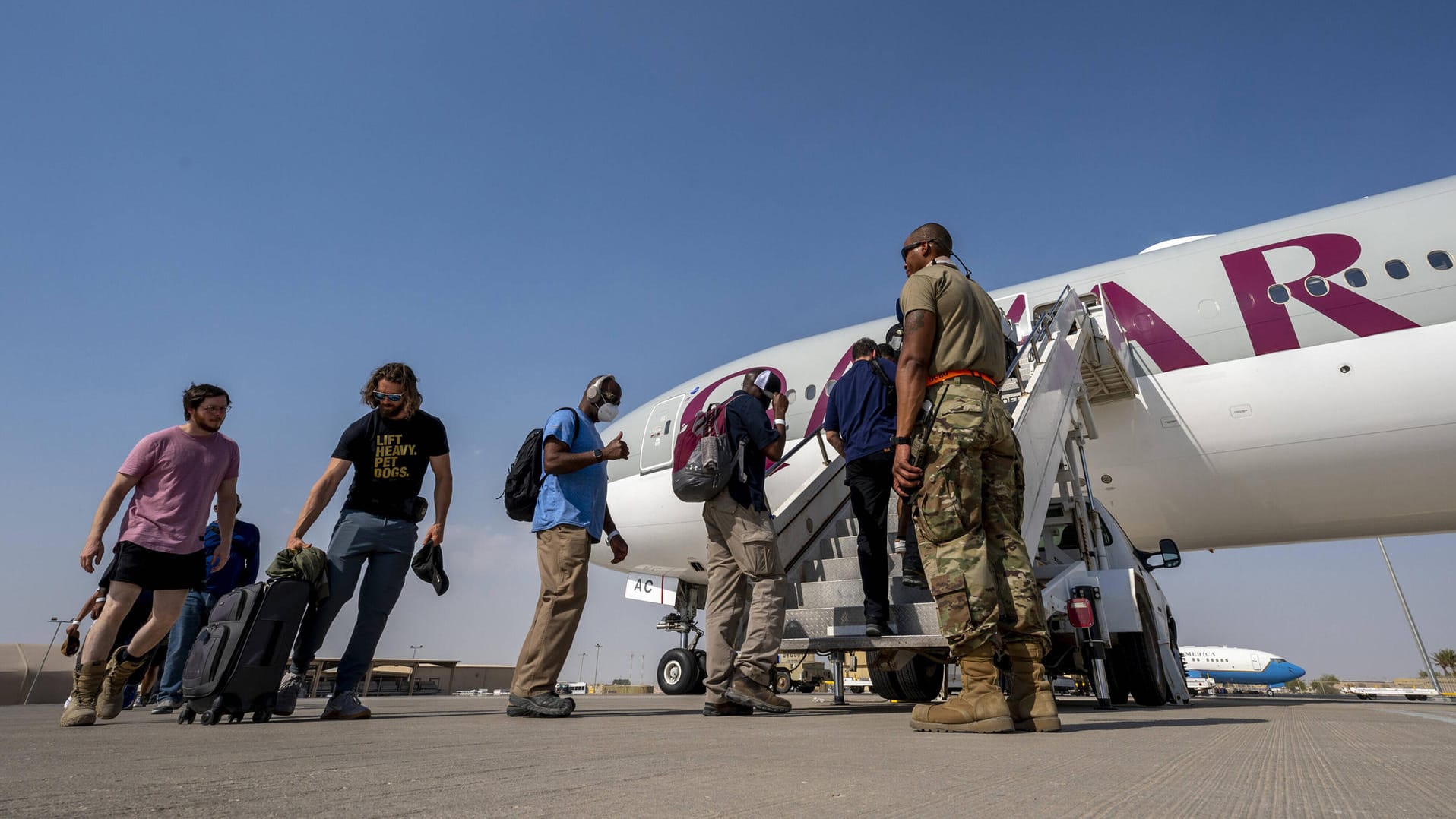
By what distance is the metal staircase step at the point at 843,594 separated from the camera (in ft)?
13.0

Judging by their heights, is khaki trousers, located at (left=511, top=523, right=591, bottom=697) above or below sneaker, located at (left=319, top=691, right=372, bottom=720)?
above

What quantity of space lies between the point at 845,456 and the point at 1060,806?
2866mm

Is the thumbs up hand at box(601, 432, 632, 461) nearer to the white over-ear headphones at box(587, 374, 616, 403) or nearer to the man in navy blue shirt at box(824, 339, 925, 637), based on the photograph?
the white over-ear headphones at box(587, 374, 616, 403)

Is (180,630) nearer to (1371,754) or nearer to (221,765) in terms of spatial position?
(221,765)

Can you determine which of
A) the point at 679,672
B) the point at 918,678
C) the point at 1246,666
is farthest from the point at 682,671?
the point at 1246,666

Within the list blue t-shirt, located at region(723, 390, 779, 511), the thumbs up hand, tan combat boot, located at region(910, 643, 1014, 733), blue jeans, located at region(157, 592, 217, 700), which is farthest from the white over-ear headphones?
blue jeans, located at region(157, 592, 217, 700)

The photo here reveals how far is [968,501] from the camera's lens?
2.61 meters

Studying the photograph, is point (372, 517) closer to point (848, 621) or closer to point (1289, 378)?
point (848, 621)

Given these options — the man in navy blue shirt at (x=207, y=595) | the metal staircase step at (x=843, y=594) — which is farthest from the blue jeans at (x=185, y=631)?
the metal staircase step at (x=843, y=594)

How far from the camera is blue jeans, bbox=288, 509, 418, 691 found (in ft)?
11.7

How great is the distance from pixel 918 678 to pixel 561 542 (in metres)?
4.54

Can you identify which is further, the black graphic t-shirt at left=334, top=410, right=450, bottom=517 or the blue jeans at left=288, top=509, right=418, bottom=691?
the black graphic t-shirt at left=334, top=410, right=450, bottom=517

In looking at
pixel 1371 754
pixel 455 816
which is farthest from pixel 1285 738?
pixel 455 816

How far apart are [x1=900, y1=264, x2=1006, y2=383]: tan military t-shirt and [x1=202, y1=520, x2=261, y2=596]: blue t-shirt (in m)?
4.91
